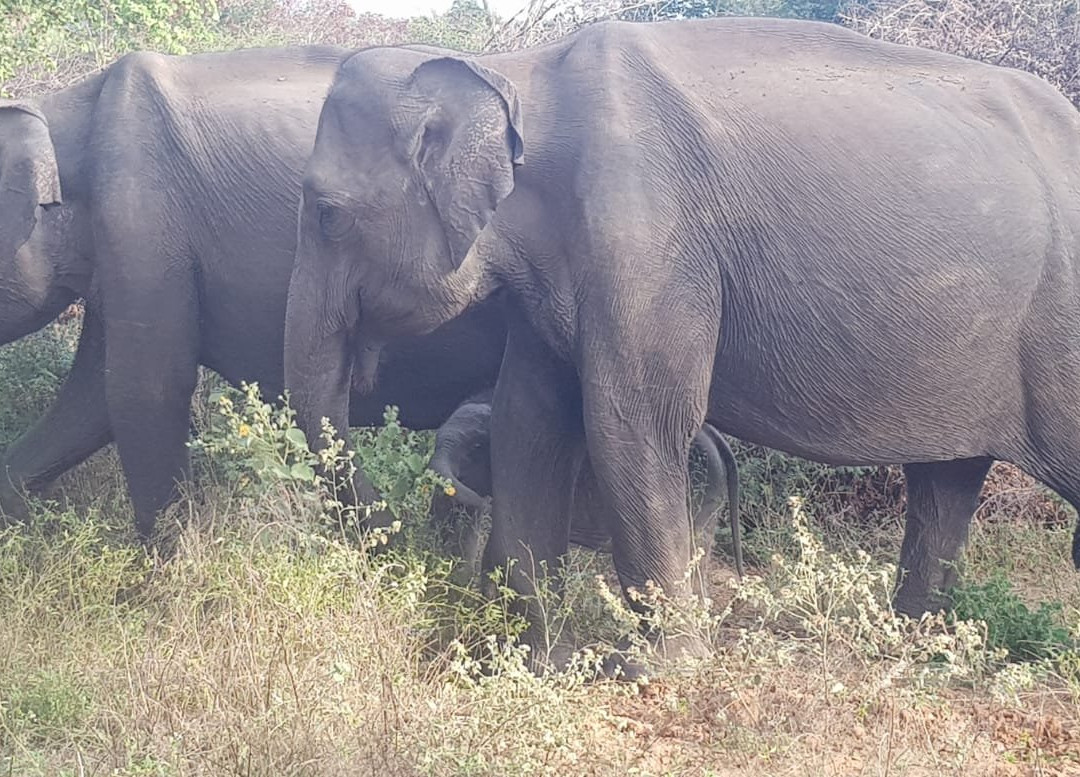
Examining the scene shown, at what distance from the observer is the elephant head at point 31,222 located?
555cm

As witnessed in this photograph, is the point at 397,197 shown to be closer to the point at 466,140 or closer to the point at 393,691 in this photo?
the point at 466,140

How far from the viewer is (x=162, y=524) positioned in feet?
17.5

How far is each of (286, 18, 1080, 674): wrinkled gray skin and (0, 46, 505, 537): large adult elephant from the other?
82cm

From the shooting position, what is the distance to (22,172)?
557cm

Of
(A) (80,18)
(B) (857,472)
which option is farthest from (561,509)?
(A) (80,18)

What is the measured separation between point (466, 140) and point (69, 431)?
2.43 metres

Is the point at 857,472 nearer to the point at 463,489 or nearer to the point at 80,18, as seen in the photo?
the point at 463,489

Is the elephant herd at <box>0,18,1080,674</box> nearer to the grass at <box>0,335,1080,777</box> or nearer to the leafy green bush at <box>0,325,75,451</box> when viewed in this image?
the grass at <box>0,335,1080,777</box>

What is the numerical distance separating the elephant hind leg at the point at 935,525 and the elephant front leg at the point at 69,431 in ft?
10.2

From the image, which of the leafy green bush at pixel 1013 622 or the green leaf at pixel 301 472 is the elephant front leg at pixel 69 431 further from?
the leafy green bush at pixel 1013 622

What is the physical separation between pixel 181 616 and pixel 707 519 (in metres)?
2.08

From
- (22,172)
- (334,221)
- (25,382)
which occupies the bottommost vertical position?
(25,382)

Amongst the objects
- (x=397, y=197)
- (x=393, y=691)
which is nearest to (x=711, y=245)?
(x=397, y=197)

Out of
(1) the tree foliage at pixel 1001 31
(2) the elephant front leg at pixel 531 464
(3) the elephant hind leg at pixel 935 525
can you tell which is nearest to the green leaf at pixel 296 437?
(2) the elephant front leg at pixel 531 464
